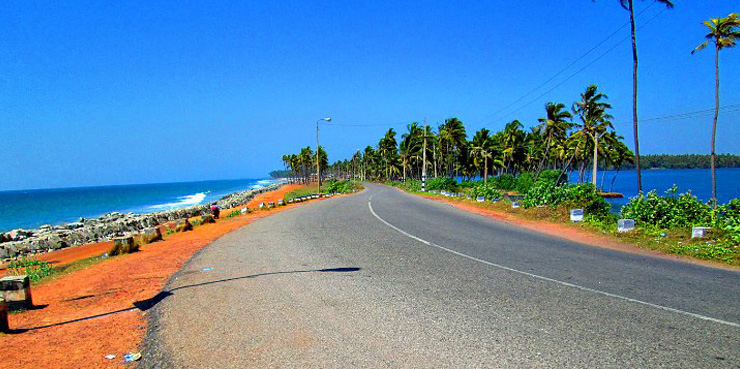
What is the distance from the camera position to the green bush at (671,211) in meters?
12.7

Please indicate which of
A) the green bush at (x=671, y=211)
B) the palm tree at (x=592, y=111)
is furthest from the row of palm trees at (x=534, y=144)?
the green bush at (x=671, y=211)

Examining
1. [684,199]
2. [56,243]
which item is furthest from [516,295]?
[56,243]

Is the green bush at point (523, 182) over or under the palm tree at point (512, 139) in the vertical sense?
under

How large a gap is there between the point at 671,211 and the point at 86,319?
1559 cm

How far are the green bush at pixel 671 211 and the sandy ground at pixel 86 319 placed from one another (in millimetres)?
14266

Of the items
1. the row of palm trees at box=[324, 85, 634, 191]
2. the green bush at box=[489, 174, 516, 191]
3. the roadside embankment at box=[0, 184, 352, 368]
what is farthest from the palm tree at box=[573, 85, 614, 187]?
the roadside embankment at box=[0, 184, 352, 368]

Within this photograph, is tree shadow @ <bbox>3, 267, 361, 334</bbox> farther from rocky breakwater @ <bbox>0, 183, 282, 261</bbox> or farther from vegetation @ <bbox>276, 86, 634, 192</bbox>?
vegetation @ <bbox>276, 86, 634, 192</bbox>

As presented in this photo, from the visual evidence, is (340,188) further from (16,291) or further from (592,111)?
(16,291)

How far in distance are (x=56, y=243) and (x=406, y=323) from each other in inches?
1104

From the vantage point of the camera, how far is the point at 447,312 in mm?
5438

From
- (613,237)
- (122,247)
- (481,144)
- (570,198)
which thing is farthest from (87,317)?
(481,144)

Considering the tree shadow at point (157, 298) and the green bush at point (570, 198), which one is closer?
the tree shadow at point (157, 298)

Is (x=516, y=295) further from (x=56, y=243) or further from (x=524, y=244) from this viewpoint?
(x=56, y=243)

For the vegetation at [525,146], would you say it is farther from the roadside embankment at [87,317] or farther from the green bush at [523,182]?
the roadside embankment at [87,317]
